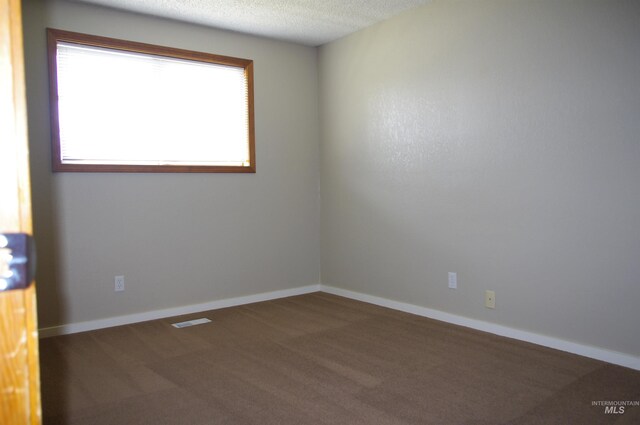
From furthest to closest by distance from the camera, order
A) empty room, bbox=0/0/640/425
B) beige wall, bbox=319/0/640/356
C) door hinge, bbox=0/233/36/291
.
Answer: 1. beige wall, bbox=319/0/640/356
2. empty room, bbox=0/0/640/425
3. door hinge, bbox=0/233/36/291

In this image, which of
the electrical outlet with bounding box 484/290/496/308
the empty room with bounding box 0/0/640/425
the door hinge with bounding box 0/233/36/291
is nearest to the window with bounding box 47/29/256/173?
the empty room with bounding box 0/0/640/425

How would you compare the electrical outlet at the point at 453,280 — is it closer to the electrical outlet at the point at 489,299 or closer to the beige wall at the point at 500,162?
the beige wall at the point at 500,162

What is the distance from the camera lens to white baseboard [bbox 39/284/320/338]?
11.2 feet

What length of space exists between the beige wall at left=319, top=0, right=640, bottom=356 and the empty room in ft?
0.05

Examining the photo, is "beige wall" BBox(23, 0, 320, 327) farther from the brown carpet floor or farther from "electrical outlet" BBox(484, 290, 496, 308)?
"electrical outlet" BBox(484, 290, 496, 308)

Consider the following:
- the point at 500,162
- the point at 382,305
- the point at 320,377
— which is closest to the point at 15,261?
the point at 320,377

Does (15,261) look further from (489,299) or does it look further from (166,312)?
(166,312)

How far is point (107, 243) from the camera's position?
11.8 ft

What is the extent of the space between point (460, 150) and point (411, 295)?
4.14 ft

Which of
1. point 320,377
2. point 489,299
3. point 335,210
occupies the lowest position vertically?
point 320,377

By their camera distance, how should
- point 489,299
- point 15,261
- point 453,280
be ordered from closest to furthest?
point 15,261, point 489,299, point 453,280

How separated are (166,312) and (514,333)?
105 inches

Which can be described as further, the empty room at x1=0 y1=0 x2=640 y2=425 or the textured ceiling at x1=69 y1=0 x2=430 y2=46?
the textured ceiling at x1=69 y1=0 x2=430 y2=46

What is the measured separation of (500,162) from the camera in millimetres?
3188
